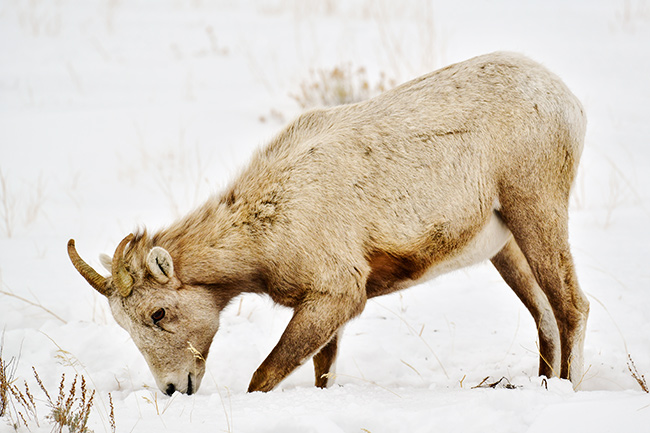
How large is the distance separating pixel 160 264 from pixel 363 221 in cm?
115

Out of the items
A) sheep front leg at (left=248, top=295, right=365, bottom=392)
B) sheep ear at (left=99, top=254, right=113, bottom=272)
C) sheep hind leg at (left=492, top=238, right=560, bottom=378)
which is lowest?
sheep hind leg at (left=492, top=238, right=560, bottom=378)

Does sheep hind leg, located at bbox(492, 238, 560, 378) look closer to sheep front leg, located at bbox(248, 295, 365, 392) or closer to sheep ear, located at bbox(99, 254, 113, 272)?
sheep front leg, located at bbox(248, 295, 365, 392)

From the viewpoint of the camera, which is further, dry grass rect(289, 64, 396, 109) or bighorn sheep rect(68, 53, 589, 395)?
dry grass rect(289, 64, 396, 109)

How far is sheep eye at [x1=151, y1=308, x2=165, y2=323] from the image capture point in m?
3.98

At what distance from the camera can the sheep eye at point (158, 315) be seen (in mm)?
3979

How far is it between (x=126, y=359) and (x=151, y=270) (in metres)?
1.28

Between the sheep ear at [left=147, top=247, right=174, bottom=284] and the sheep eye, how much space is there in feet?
0.59

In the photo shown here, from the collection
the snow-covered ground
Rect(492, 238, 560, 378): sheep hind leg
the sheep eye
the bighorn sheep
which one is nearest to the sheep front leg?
the bighorn sheep

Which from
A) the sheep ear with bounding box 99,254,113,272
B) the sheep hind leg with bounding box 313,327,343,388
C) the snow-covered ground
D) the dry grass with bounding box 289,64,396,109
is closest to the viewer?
the snow-covered ground

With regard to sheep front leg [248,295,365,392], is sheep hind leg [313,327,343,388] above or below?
below

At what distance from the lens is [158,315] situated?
3992mm

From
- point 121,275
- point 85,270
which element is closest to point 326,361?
point 121,275

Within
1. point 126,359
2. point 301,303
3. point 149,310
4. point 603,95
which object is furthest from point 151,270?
point 603,95

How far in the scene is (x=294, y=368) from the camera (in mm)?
4004
